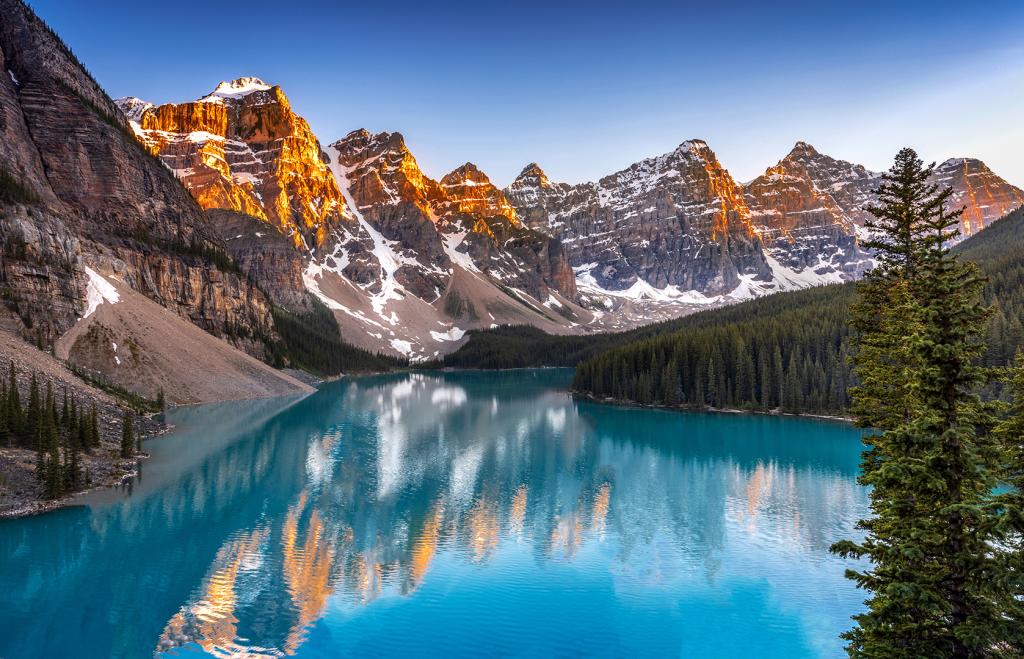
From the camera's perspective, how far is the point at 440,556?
90.7 ft

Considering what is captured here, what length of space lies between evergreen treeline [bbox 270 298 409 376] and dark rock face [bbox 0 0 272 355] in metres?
13.4

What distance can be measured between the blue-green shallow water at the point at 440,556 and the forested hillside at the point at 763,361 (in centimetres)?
2502

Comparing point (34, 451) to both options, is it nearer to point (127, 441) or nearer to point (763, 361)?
point (127, 441)

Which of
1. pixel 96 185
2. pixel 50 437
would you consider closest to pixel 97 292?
pixel 96 185

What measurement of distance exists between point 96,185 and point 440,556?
105 m

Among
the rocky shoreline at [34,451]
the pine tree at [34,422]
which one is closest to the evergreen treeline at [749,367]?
the rocky shoreline at [34,451]

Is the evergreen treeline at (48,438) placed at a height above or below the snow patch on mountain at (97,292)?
below

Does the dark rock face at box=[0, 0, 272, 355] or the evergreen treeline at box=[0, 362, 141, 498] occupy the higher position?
the dark rock face at box=[0, 0, 272, 355]

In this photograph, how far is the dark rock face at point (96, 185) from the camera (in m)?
92.9

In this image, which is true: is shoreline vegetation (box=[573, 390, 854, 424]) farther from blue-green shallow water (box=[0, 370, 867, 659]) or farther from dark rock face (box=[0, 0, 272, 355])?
dark rock face (box=[0, 0, 272, 355])

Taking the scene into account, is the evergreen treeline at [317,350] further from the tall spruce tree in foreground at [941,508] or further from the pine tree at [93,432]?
the tall spruce tree in foreground at [941,508]

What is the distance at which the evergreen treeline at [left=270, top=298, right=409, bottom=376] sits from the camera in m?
139

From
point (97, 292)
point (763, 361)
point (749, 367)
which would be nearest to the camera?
point (97, 292)

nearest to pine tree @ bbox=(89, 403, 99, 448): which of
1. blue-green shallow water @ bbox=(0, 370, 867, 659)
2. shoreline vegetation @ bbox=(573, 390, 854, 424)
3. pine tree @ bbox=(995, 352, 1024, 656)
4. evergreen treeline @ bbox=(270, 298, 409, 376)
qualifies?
blue-green shallow water @ bbox=(0, 370, 867, 659)
